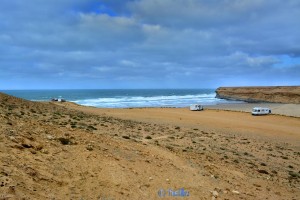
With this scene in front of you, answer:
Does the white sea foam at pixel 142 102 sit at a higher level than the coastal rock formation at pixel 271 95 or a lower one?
lower

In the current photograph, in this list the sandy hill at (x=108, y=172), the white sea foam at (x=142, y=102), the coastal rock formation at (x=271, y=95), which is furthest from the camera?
the coastal rock formation at (x=271, y=95)

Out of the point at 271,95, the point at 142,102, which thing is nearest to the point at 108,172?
the point at 142,102

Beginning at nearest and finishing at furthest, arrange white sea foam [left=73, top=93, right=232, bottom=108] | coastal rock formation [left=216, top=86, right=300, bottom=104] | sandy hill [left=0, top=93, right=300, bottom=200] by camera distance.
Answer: sandy hill [left=0, top=93, right=300, bottom=200] < white sea foam [left=73, top=93, right=232, bottom=108] < coastal rock formation [left=216, top=86, right=300, bottom=104]

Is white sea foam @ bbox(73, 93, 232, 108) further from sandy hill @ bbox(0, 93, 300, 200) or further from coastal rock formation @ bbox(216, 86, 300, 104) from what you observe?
sandy hill @ bbox(0, 93, 300, 200)

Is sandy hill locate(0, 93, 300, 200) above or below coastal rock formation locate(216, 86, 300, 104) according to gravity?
below

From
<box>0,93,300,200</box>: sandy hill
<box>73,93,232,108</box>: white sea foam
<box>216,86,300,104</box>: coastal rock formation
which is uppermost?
<box>216,86,300,104</box>: coastal rock formation

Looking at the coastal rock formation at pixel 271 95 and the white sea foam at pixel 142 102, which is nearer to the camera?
the white sea foam at pixel 142 102

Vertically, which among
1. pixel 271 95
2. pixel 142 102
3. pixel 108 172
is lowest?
pixel 108 172

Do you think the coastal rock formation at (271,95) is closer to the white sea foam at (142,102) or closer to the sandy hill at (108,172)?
the white sea foam at (142,102)

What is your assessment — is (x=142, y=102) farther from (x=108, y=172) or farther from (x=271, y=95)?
(x=108, y=172)

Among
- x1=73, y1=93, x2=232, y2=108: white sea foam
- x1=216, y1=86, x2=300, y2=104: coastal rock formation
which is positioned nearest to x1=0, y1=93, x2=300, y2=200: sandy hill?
x1=73, y1=93, x2=232, y2=108: white sea foam

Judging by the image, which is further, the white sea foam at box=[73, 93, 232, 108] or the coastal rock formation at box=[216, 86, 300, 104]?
the coastal rock formation at box=[216, 86, 300, 104]

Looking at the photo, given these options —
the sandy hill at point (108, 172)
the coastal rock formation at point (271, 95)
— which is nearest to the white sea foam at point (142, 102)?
the coastal rock formation at point (271, 95)

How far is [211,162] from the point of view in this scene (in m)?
9.91
